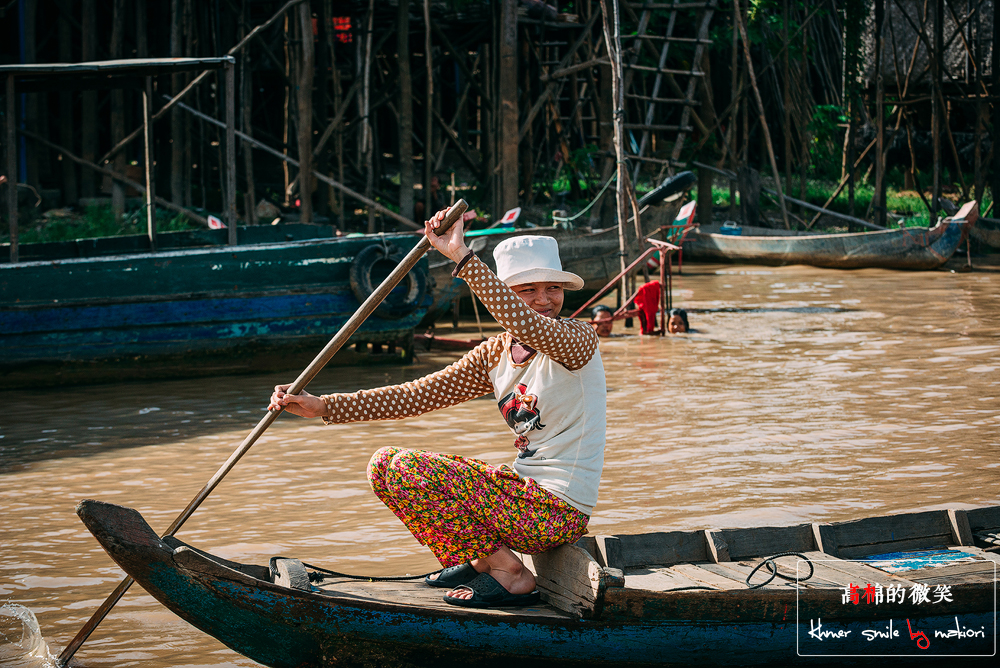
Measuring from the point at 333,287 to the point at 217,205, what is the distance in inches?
270

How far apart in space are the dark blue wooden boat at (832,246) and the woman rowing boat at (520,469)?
471 inches

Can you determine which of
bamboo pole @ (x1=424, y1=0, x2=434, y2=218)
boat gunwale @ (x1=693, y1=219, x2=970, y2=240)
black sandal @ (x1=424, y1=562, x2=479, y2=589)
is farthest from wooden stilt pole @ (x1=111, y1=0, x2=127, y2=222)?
black sandal @ (x1=424, y1=562, x2=479, y2=589)

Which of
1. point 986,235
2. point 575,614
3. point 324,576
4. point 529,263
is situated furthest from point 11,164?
point 986,235

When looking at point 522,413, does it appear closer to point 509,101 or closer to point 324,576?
point 324,576

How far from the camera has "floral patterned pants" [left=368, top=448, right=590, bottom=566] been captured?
2893 millimetres

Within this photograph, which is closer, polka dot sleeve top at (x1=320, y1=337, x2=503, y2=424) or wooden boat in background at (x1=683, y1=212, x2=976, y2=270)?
polka dot sleeve top at (x1=320, y1=337, x2=503, y2=424)

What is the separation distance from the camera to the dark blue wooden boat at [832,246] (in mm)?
13656

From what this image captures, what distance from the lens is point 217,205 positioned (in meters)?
14.6

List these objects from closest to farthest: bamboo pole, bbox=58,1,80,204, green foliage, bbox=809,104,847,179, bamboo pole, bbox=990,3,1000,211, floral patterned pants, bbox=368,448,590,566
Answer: floral patterned pants, bbox=368,448,590,566 < bamboo pole, bbox=58,1,80,204 < bamboo pole, bbox=990,3,1000,211 < green foliage, bbox=809,104,847,179

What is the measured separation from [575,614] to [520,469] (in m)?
0.43

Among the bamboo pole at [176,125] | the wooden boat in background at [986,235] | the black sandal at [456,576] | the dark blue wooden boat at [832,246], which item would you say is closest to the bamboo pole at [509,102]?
the bamboo pole at [176,125]

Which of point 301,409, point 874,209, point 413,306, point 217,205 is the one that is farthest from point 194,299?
point 874,209

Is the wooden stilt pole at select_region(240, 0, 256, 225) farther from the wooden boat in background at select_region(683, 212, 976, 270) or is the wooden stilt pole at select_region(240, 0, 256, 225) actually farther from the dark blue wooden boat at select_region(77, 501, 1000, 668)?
the dark blue wooden boat at select_region(77, 501, 1000, 668)

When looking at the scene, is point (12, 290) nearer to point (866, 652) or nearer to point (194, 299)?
point (194, 299)
